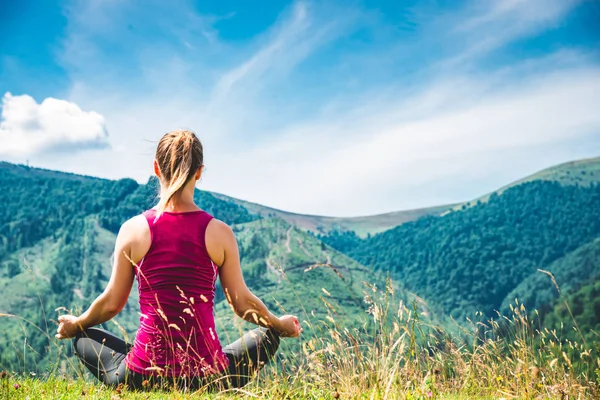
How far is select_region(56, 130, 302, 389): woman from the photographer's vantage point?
302cm

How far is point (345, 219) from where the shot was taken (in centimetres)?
14138

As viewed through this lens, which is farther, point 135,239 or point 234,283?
point 234,283

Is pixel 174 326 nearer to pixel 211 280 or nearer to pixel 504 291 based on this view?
pixel 211 280

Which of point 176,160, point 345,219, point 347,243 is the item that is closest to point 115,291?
point 176,160

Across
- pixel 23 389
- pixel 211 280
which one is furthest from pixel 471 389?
pixel 23 389

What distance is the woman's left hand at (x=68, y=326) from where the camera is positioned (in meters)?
3.22

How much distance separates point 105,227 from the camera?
4705 inches

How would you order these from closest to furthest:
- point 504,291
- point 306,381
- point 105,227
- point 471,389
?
point 306,381, point 471,389, point 504,291, point 105,227

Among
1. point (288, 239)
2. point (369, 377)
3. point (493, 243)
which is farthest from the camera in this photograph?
point (493, 243)

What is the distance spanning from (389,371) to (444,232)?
122 metres

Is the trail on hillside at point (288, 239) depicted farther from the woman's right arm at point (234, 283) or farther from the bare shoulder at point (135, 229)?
the bare shoulder at point (135, 229)

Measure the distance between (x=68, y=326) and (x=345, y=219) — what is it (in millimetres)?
138920

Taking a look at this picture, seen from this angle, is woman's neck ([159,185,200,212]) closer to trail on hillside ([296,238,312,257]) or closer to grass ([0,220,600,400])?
grass ([0,220,600,400])

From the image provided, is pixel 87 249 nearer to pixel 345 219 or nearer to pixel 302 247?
pixel 302 247
